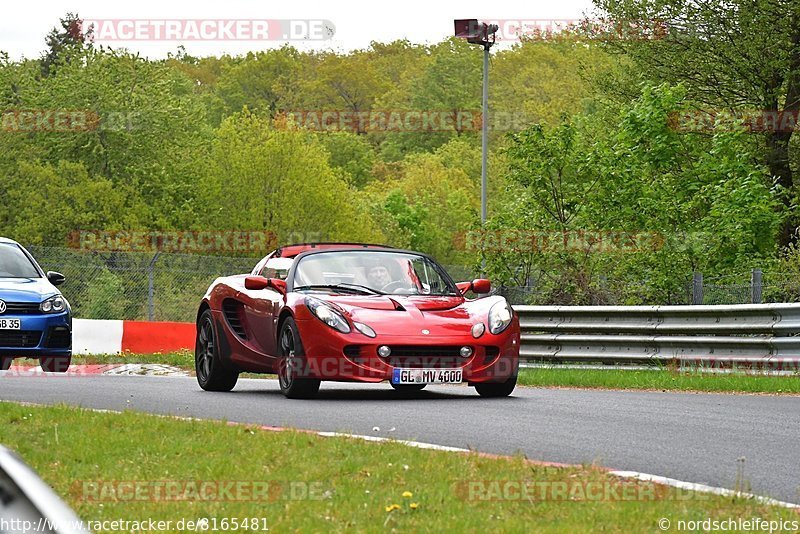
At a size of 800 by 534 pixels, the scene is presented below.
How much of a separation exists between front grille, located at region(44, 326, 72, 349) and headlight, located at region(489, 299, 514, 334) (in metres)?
6.26

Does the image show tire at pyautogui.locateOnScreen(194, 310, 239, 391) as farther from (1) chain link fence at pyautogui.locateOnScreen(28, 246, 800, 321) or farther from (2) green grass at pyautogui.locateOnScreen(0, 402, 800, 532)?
(1) chain link fence at pyautogui.locateOnScreen(28, 246, 800, 321)

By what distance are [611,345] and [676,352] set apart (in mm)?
1166

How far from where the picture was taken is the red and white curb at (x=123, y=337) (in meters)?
23.7

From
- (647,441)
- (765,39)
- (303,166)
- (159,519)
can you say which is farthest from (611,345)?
(303,166)

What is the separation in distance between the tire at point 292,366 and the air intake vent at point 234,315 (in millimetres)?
1065

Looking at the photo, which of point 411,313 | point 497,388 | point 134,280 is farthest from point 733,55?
point 411,313

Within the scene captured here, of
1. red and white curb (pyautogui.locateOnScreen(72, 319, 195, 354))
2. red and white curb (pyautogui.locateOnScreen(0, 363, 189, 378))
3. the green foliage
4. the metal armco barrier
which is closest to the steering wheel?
the metal armco barrier

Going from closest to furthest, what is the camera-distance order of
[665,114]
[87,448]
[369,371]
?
1. [87,448]
2. [369,371]
3. [665,114]

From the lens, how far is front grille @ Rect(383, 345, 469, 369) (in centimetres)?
1212

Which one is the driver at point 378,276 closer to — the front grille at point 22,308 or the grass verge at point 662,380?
the grass verge at point 662,380

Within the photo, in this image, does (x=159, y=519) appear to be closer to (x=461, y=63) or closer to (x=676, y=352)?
(x=676, y=352)

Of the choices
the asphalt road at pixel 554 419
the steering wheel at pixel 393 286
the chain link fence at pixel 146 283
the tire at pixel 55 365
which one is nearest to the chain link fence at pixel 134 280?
the chain link fence at pixel 146 283

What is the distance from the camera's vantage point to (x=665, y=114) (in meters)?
29.5

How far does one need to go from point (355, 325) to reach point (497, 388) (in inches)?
61.9
